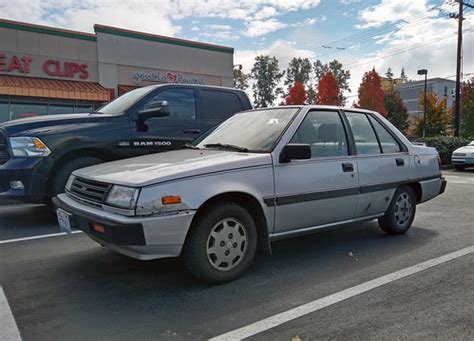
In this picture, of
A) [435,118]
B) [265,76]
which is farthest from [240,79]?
[435,118]

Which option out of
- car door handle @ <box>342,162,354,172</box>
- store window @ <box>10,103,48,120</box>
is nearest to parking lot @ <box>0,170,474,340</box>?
car door handle @ <box>342,162,354,172</box>

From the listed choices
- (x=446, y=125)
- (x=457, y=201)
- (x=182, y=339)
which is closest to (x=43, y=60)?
(x=457, y=201)

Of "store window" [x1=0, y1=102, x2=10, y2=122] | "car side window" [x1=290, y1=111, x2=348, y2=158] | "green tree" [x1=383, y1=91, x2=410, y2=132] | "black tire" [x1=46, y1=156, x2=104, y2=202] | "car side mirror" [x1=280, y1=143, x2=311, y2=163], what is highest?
"green tree" [x1=383, y1=91, x2=410, y2=132]

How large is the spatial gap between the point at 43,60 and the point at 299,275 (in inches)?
734

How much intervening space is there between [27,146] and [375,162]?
436 cm

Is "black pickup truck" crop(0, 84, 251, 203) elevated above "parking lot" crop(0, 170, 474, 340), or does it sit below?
above

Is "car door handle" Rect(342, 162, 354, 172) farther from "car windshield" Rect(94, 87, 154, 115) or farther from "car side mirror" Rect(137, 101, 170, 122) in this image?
"car windshield" Rect(94, 87, 154, 115)

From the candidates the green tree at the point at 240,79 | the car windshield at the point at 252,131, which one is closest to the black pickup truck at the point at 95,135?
the car windshield at the point at 252,131

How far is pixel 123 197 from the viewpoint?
3.14m

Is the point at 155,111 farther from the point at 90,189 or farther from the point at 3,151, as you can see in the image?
the point at 90,189

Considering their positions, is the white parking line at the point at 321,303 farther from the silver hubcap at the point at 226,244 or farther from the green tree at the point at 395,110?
the green tree at the point at 395,110

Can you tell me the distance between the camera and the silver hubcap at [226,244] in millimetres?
3404

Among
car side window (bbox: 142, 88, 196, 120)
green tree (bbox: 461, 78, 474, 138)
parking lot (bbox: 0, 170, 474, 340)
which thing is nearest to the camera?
parking lot (bbox: 0, 170, 474, 340)

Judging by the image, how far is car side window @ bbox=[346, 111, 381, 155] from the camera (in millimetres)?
4652
